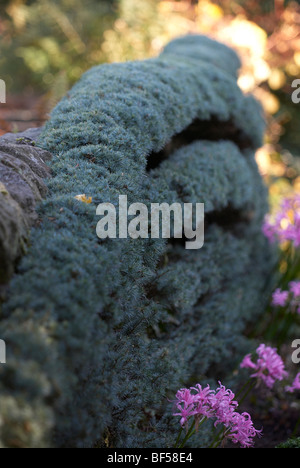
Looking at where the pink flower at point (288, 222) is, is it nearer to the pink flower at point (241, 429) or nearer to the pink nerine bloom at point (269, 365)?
the pink nerine bloom at point (269, 365)

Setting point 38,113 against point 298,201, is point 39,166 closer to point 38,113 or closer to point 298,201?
point 298,201

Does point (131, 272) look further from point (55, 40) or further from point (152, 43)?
point (55, 40)

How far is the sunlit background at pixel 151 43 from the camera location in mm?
7059

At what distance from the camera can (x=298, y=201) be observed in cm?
376

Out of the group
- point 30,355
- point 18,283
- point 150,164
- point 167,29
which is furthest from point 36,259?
point 167,29

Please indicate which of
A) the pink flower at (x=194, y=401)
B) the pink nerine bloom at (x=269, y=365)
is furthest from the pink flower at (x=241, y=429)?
the pink nerine bloom at (x=269, y=365)

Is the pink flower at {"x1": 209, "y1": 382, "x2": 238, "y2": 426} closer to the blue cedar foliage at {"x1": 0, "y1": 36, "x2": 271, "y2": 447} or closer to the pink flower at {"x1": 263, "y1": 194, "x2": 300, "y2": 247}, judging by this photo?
the blue cedar foliage at {"x1": 0, "y1": 36, "x2": 271, "y2": 447}

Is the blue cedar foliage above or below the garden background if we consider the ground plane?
below

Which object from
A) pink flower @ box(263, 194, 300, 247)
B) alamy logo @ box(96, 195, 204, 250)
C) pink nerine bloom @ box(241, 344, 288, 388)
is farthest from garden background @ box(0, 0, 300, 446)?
pink nerine bloom @ box(241, 344, 288, 388)

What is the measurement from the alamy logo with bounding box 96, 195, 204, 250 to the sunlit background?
4252mm

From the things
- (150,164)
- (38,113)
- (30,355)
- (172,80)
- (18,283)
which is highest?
(38,113)

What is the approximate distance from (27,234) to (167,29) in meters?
6.70

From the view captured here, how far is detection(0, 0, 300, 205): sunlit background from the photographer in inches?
278

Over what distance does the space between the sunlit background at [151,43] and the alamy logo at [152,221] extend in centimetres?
425
